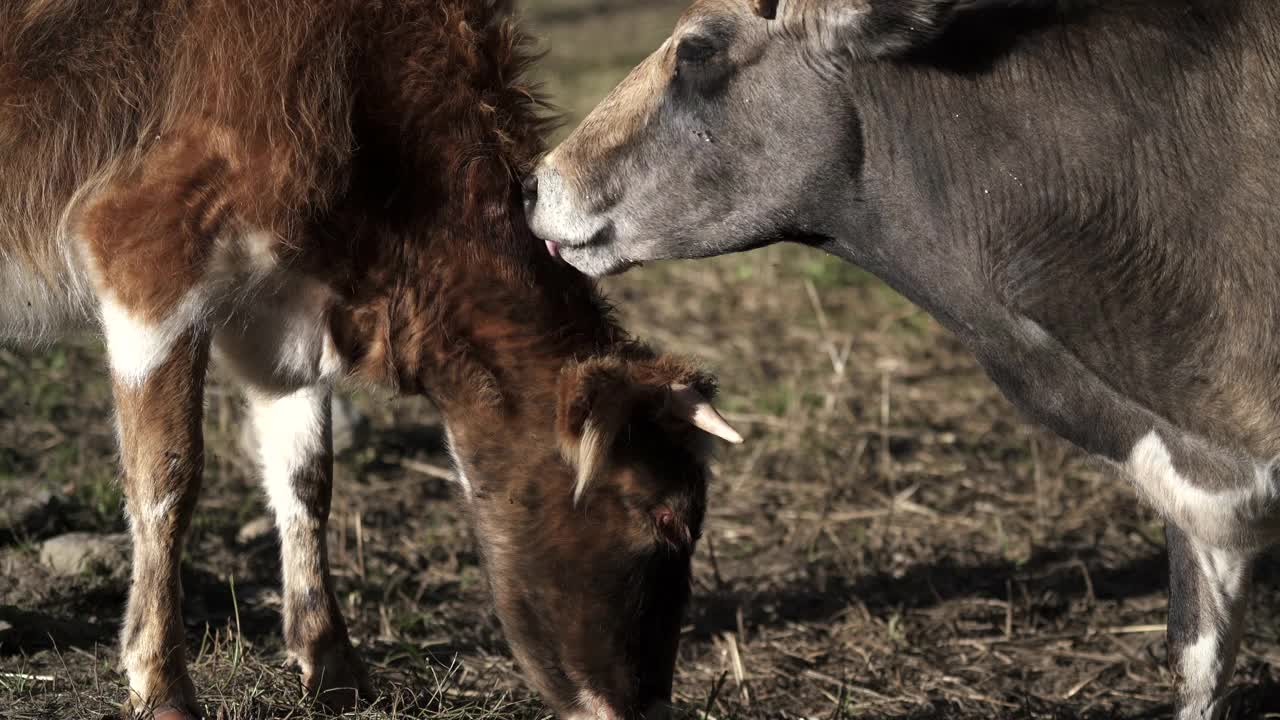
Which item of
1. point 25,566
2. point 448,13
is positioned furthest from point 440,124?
point 25,566

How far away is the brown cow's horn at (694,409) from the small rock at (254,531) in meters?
2.10

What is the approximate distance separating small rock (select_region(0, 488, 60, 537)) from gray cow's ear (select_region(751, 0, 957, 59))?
3.09m

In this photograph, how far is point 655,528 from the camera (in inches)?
150

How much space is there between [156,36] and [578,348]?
132 centimetres

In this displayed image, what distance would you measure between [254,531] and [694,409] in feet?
7.27

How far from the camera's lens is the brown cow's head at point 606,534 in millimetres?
Answer: 3787

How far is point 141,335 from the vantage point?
3.67 m

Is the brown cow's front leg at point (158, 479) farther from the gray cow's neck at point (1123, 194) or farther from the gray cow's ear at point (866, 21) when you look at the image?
the gray cow's neck at point (1123, 194)

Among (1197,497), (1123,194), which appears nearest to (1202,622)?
(1197,497)

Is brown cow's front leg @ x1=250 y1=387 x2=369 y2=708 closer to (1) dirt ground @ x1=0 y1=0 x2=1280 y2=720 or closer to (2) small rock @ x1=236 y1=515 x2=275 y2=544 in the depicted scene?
(1) dirt ground @ x1=0 y1=0 x2=1280 y2=720

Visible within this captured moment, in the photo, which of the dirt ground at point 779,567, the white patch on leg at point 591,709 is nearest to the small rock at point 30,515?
the dirt ground at point 779,567

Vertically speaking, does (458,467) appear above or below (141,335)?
below

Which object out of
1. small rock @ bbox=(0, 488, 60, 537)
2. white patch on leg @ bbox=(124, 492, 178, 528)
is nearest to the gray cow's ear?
white patch on leg @ bbox=(124, 492, 178, 528)

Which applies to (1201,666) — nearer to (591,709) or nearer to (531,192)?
(591,709)
